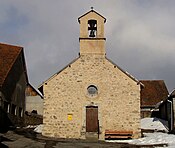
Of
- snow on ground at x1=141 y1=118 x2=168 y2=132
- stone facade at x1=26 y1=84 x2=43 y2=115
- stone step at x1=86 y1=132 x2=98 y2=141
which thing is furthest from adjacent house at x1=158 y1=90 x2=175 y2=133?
stone facade at x1=26 y1=84 x2=43 y2=115

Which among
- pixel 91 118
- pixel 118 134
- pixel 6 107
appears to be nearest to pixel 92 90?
pixel 91 118

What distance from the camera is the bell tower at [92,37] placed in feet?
83.1


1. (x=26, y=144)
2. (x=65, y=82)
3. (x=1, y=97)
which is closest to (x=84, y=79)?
(x=65, y=82)

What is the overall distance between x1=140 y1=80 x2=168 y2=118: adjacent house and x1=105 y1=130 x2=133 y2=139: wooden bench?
14133mm

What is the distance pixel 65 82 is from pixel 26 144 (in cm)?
737

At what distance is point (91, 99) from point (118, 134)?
326 cm

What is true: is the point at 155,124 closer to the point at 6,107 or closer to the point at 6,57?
the point at 6,107

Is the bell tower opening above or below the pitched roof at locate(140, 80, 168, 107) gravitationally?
above

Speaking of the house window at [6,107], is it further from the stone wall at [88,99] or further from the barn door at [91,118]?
the barn door at [91,118]

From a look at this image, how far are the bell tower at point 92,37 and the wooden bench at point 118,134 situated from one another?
605cm

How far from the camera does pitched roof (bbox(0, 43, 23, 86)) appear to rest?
86.0ft

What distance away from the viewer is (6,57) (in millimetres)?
28641

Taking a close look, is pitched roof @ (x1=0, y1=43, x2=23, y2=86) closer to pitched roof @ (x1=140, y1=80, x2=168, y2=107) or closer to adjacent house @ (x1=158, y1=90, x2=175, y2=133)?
adjacent house @ (x1=158, y1=90, x2=175, y2=133)

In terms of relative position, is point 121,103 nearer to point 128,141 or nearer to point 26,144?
point 128,141
